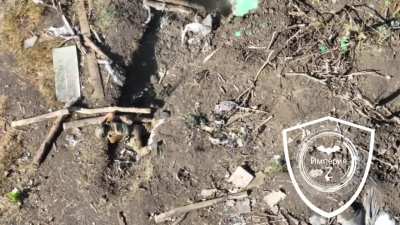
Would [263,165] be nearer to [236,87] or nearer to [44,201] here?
[236,87]

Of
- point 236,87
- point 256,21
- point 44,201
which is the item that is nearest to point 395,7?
point 256,21

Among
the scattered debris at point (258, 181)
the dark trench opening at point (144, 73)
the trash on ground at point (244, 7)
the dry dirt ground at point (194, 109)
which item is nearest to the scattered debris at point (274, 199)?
the dry dirt ground at point (194, 109)

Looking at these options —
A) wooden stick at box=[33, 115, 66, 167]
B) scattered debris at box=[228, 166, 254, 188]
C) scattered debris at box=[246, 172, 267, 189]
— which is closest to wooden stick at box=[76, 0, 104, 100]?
wooden stick at box=[33, 115, 66, 167]

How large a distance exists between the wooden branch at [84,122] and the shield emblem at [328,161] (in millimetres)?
1892

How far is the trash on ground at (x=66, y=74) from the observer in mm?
6855

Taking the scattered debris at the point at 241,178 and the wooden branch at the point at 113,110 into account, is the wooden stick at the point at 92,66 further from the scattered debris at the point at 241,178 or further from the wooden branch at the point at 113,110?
the scattered debris at the point at 241,178

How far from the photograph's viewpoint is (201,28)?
7004 mm

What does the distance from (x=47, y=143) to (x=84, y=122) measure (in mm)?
445

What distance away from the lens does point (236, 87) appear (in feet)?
22.6

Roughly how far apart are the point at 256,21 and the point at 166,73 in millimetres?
1125

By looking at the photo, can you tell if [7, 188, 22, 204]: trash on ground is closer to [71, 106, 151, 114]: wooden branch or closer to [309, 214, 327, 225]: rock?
[71, 106, 151, 114]: wooden branch

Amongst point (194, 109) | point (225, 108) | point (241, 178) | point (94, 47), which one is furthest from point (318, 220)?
point (94, 47)

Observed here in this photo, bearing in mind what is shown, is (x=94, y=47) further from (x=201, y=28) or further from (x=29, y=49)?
(x=201, y=28)

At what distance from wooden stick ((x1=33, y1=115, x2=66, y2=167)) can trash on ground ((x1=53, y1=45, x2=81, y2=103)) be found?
251 mm
